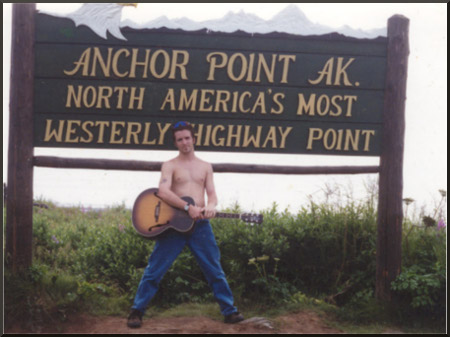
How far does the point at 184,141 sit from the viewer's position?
20.3ft

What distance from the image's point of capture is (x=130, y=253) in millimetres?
7383

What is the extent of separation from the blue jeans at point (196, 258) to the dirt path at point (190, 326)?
0.21 metres

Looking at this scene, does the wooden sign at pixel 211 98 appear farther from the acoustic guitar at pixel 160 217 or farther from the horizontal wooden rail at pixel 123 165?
the acoustic guitar at pixel 160 217

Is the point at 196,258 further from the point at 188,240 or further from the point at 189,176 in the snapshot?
the point at 189,176

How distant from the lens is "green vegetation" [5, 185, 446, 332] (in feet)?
20.9

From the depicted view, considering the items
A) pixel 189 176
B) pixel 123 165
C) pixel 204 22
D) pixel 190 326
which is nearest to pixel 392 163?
pixel 189 176

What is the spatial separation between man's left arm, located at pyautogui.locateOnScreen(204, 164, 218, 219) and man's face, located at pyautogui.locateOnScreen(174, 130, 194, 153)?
0.31 m

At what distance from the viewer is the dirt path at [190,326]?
5.98m

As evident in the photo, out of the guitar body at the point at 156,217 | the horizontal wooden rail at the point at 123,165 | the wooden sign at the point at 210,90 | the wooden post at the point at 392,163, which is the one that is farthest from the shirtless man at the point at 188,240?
the wooden post at the point at 392,163

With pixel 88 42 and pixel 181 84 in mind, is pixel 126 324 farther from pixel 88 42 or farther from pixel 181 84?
pixel 88 42

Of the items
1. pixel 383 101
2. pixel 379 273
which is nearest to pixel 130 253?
pixel 379 273

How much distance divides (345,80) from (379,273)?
238 centimetres

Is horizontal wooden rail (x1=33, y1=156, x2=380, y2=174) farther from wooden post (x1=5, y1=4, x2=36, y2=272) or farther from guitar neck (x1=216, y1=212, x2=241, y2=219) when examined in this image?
guitar neck (x1=216, y1=212, x2=241, y2=219)

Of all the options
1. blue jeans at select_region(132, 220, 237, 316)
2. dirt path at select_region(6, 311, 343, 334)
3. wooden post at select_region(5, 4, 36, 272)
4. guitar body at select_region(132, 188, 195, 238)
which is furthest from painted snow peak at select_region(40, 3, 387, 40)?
dirt path at select_region(6, 311, 343, 334)
